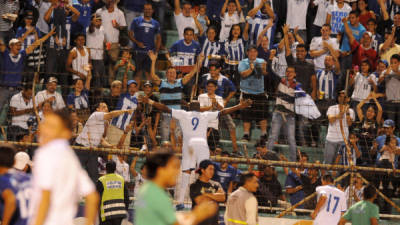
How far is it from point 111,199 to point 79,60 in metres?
4.73

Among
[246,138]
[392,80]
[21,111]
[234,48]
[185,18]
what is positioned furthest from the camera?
[185,18]

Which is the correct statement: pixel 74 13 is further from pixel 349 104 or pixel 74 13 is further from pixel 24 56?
pixel 349 104

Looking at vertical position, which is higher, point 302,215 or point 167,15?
point 167,15

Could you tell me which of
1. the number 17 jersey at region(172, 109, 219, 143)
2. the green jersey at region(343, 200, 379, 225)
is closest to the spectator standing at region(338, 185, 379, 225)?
the green jersey at region(343, 200, 379, 225)

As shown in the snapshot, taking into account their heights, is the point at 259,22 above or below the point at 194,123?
above

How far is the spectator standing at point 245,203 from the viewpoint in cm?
867

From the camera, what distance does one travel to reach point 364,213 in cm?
1023

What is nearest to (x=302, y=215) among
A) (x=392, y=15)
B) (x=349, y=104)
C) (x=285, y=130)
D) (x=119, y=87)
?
(x=285, y=130)

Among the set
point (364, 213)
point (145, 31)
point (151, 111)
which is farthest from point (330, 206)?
point (145, 31)

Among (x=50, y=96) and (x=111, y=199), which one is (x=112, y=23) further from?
(x=111, y=199)

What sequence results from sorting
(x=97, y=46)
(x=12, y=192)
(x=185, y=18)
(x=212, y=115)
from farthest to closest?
(x=185, y=18) → (x=97, y=46) → (x=212, y=115) → (x=12, y=192)

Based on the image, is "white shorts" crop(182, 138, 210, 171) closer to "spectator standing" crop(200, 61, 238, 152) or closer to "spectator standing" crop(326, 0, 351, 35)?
"spectator standing" crop(200, 61, 238, 152)

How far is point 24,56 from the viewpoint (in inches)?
557

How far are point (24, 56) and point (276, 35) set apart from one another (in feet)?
18.5
